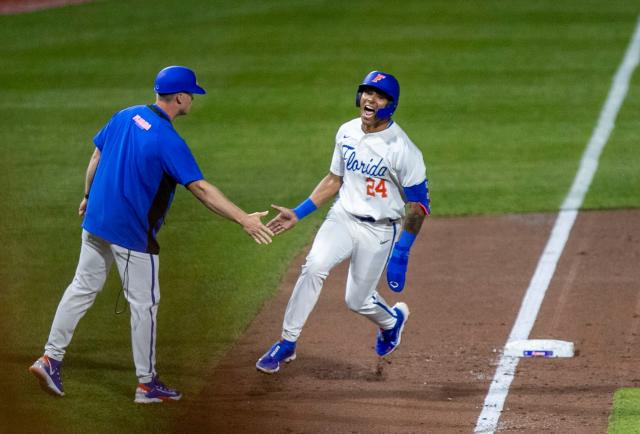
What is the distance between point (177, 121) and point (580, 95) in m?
5.36

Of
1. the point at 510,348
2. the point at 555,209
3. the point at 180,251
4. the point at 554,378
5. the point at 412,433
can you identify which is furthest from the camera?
the point at 555,209

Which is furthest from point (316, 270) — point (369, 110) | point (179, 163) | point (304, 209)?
point (179, 163)

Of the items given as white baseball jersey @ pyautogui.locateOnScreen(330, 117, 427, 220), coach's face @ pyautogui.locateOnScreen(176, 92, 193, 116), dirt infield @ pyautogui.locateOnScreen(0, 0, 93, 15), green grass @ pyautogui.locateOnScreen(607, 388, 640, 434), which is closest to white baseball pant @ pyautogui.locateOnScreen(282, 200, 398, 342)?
white baseball jersey @ pyautogui.locateOnScreen(330, 117, 427, 220)

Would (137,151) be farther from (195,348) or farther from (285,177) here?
(285,177)

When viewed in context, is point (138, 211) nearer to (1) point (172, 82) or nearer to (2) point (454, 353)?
(1) point (172, 82)

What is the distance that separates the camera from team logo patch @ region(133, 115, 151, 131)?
7045 mm

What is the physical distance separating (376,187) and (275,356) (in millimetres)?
1306

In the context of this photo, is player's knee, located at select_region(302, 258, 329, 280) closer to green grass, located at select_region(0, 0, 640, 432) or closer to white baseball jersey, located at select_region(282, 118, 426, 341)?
white baseball jersey, located at select_region(282, 118, 426, 341)

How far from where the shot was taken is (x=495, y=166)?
41.7 ft

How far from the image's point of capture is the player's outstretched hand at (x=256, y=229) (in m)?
7.20

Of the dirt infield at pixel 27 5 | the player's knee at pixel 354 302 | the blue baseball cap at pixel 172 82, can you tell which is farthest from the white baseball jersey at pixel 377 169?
the dirt infield at pixel 27 5

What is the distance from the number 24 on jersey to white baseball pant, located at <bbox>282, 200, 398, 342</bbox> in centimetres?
22

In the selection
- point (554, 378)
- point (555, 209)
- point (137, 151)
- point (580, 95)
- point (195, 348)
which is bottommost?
point (195, 348)

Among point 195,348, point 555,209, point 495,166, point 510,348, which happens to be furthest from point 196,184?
point 495,166
